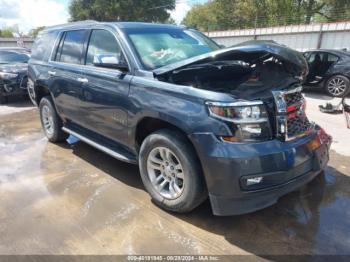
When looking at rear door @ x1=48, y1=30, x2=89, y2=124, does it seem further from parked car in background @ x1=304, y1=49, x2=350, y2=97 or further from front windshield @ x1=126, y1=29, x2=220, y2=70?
parked car in background @ x1=304, y1=49, x2=350, y2=97

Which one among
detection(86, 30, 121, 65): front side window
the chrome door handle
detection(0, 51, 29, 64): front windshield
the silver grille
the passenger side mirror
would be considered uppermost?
detection(86, 30, 121, 65): front side window

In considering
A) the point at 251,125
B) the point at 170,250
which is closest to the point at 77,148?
the point at 170,250

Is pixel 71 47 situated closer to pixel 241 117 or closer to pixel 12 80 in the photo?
pixel 241 117

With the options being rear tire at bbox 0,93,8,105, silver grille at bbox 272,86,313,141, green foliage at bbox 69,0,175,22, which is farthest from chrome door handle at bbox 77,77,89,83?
green foliage at bbox 69,0,175,22

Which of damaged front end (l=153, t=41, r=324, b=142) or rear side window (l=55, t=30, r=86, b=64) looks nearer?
damaged front end (l=153, t=41, r=324, b=142)

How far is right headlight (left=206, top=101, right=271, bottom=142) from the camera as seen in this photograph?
8.77 feet

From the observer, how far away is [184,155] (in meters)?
2.90

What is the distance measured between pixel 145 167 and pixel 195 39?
1968 millimetres

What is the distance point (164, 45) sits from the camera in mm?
3812

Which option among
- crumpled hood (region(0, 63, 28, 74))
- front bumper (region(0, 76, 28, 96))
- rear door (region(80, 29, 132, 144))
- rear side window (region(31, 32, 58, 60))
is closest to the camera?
rear door (region(80, 29, 132, 144))

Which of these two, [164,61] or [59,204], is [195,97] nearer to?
[164,61]

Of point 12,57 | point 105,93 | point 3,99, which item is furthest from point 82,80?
point 12,57

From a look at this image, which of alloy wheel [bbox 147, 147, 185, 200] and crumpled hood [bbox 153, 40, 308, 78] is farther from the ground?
crumpled hood [bbox 153, 40, 308, 78]

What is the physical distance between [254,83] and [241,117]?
0.56 metres
